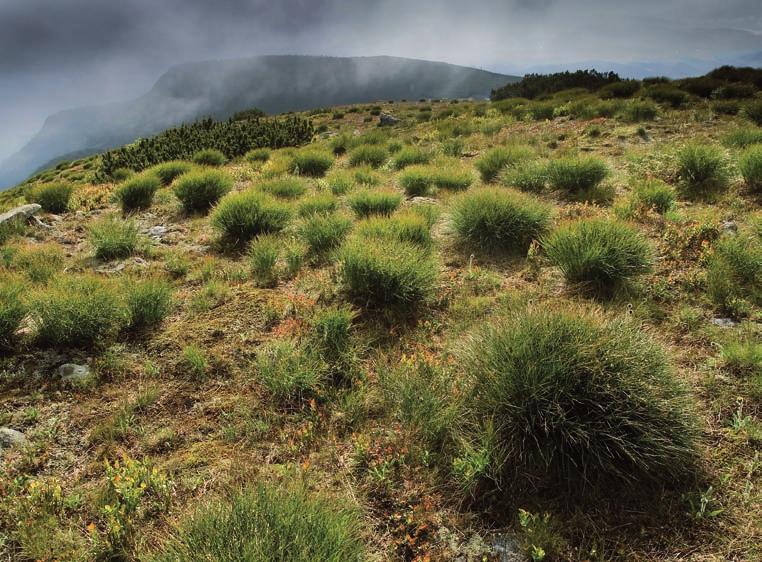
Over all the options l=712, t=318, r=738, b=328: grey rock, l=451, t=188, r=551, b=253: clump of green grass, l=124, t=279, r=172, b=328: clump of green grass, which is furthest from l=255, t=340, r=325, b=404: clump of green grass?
l=712, t=318, r=738, b=328: grey rock

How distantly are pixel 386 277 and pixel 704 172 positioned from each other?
661 centimetres

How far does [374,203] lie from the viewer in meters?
7.43

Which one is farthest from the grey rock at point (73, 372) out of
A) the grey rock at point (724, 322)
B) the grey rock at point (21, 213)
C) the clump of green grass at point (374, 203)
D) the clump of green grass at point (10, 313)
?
the grey rock at point (724, 322)

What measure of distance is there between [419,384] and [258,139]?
1673cm

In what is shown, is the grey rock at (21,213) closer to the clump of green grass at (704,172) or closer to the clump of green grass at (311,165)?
the clump of green grass at (311,165)

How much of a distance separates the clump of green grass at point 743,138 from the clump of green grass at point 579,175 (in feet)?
11.2

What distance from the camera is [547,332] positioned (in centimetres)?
324

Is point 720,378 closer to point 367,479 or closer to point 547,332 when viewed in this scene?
point 547,332

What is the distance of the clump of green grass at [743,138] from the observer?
8.77 m

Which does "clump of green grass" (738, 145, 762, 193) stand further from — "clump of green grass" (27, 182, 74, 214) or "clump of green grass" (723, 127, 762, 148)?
"clump of green grass" (27, 182, 74, 214)

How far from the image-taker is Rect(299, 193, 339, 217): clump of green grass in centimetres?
764

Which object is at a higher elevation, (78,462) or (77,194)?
(77,194)

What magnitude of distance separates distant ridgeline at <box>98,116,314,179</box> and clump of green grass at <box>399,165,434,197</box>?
9.47 metres

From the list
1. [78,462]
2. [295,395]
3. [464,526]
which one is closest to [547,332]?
[464,526]
